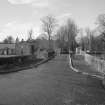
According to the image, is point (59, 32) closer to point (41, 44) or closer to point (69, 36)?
point (69, 36)

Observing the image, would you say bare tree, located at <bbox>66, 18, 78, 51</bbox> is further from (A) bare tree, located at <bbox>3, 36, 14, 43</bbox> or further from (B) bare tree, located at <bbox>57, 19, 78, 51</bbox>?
Result: (A) bare tree, located at <bbox>3, 36, 14, 43</bbox>

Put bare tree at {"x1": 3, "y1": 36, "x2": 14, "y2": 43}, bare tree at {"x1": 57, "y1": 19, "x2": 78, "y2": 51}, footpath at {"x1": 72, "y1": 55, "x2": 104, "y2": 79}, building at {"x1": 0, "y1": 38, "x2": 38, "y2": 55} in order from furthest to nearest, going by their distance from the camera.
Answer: bare tree at {"x1": 3, "y1": 36, "x2": 14, "y2": 43}, bare tree at {"x1": 57, "y1": 19, "x2": 78, "y2": 51}, building at {"x1": 0, "y1": 38, "x2": 38, "y2": 55}, footpath at {"x1": 72, "y1": 55, "x2": 104, "y2": 79}

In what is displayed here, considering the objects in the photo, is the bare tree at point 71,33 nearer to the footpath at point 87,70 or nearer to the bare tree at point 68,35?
the bare tree at point 68,35

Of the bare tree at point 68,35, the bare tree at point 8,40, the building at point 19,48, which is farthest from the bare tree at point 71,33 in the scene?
the bare tree at point 8,40

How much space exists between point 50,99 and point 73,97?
1.20m

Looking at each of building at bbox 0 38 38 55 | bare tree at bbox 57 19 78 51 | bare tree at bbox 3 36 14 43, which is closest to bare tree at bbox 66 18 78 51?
bare tree at bbox 57 19 78 51

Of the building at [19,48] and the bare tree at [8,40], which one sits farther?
the bare tree at [8,40]

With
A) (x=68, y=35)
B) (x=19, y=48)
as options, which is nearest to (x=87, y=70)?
(x=19, y=48)

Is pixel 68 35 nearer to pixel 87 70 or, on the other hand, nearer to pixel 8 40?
pixel 8 40

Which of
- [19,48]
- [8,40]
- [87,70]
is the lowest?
[87,70]

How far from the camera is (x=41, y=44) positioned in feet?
201

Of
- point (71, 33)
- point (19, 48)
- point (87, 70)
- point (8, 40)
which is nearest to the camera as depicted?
point (87, 70)

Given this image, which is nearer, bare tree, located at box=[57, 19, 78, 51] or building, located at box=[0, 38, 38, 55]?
building, located at box=[0, 38, 38, 55]

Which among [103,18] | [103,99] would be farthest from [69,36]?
[103,99]
